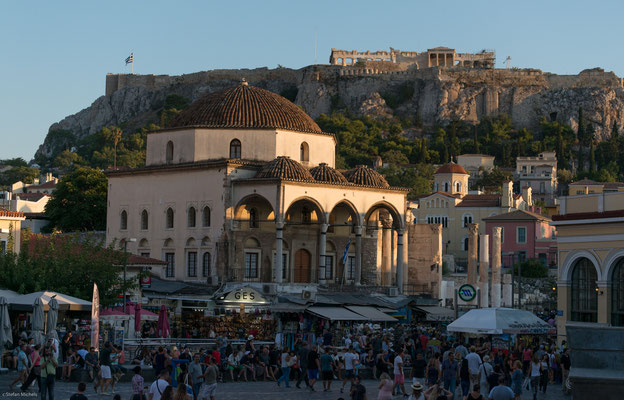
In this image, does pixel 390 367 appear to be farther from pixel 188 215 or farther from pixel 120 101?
pixel 120 101

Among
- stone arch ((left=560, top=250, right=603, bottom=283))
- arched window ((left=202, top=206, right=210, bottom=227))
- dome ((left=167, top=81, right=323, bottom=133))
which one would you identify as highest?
dome ((left=167, top=81, right=323, bottom=133))

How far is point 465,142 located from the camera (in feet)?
429

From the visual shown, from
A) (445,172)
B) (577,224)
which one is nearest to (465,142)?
(445,172)

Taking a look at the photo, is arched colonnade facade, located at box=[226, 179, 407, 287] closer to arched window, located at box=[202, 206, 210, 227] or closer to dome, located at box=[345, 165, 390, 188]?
dome, located at box=[345, 165, 390, 188]

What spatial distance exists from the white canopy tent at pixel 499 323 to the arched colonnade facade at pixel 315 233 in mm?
20878

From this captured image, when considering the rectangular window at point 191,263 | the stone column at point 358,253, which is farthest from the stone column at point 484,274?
the rectangular window at point 191,263

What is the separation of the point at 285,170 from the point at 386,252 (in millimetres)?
8477

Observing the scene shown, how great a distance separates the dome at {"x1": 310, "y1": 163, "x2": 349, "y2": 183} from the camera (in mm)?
50031

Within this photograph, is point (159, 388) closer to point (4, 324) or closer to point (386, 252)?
point (4, 324)

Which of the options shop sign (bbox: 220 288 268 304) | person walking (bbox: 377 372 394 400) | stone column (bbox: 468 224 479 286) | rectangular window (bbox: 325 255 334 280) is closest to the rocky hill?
stone column (bbox: 468 224 479 286)

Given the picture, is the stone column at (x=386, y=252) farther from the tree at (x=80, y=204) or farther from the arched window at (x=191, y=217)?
the tree at (x=80, y=204)

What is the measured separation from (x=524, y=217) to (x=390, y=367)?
6246 centimetres

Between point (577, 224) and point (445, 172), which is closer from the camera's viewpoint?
point (577, 224)

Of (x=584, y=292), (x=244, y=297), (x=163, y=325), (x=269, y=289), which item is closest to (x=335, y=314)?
(x=244, y=297)
